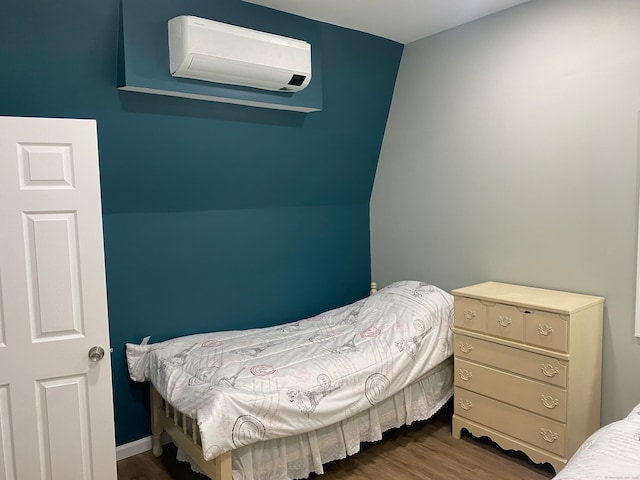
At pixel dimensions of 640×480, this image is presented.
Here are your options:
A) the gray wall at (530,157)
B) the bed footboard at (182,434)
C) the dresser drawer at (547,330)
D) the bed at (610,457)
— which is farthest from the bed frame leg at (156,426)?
the bed at (610,457)

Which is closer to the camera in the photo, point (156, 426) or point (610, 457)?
point (610, 457)

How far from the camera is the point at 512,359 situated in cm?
293

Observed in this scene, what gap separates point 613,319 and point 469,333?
0.78m

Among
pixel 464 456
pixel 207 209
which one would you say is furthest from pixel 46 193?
pixel 464 456

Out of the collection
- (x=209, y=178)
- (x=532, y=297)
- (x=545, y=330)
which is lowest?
(x=545, y=330)

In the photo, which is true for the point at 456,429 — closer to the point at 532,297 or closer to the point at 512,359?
the point at 512,359

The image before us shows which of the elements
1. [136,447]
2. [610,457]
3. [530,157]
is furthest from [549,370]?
[136,447]

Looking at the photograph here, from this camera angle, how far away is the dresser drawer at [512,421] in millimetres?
2768

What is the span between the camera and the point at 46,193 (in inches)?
85.7

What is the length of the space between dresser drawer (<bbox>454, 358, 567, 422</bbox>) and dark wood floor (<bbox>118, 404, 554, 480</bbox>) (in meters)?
0.34

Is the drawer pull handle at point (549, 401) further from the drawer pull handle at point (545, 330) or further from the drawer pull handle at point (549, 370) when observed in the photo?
the drawer pull handle at point (545, 330)

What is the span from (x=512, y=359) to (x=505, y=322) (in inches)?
8.3

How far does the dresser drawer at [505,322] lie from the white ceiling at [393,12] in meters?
1.79

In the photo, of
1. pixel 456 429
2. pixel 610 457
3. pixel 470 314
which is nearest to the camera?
pixel 610 457
